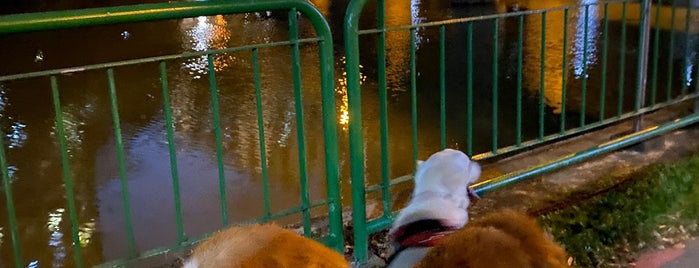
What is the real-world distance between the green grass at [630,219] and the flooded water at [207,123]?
101cm

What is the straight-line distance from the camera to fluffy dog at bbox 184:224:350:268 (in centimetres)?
130

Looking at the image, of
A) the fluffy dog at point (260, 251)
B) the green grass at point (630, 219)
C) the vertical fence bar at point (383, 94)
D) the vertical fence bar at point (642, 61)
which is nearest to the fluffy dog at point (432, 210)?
the fluffy dog at point (260, 251)

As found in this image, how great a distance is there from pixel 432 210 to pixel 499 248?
16.3 inches

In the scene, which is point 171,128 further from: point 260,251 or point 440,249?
point 260,251

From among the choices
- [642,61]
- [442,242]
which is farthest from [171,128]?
[642,61]

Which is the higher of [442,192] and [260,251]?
[260,251]

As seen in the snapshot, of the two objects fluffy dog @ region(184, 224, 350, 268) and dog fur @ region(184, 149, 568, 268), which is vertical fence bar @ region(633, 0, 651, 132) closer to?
dog fur @ region(184, 149, 568, 268)

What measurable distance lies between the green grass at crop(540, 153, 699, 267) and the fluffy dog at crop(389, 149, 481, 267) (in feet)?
6.02

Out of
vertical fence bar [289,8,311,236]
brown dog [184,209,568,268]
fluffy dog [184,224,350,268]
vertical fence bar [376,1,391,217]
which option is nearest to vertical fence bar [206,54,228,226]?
vertical fence bar [289,8,311,236]

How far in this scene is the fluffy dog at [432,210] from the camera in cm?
207

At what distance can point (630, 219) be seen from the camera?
4375 mm

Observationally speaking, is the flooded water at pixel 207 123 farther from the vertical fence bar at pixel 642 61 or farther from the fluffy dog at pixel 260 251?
the fluffy dog at pixel 260 251

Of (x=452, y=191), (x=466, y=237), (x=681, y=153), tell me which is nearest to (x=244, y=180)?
(x=681, y=153)

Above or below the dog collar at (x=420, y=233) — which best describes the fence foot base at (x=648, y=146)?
below
